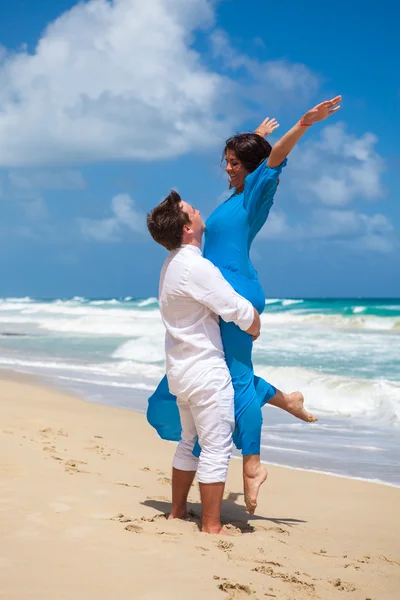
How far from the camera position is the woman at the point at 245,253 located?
383 cm

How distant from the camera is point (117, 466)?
5.63 m

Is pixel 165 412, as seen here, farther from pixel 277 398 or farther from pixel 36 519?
pixel 36 519

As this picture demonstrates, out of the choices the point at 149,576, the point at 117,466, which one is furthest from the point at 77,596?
the point at 117,466

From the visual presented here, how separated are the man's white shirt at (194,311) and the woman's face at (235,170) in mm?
497

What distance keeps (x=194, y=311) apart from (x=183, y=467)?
927 mm

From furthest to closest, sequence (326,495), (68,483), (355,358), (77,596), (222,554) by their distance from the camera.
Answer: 1. (355,358)
2. (326,495)
3. (68,483)
4. (222,554)
5. (77,596)

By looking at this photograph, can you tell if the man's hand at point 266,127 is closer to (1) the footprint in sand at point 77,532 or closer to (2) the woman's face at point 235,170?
→ (2) the woman's face at point 235,170

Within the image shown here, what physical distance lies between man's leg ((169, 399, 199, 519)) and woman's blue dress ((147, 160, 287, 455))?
0.11m

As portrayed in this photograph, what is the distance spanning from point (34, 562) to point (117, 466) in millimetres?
2675

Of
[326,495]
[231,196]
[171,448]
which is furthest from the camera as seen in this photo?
[171,448]

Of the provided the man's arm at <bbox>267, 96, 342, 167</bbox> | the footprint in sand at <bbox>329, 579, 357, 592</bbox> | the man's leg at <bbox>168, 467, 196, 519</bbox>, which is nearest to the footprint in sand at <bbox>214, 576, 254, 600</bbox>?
the footprint in sand at <bbox>329, 579, 357, 592</bbox>

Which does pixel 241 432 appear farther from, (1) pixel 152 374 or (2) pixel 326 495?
(1) pixel 152 374

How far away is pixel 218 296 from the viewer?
3645mm

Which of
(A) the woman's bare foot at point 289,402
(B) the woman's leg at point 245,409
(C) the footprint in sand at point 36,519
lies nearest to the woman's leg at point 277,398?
(A) the woman's bare foot at point 289,402
